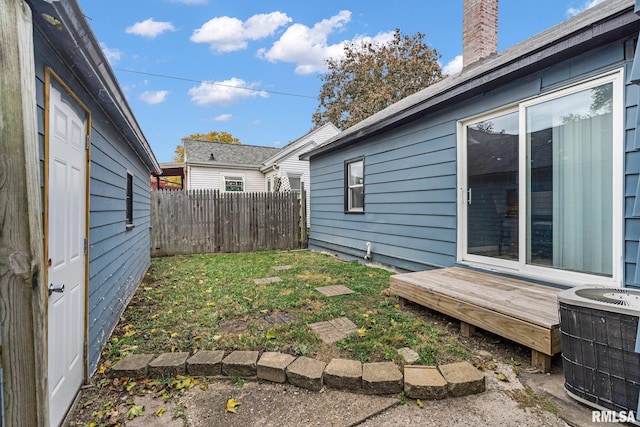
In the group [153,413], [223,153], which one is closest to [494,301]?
[153,413]

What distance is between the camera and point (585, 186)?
277 cm

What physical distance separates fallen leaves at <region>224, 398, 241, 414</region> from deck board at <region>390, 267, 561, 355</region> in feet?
6.70

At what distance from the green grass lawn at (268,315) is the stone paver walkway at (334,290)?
0.11 metres

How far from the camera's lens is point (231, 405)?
6.22ft

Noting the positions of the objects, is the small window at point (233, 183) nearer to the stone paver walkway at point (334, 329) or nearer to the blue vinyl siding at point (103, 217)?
the blue vinyl siding at point (103, 217)

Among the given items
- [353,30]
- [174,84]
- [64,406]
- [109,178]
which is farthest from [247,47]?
[64,406]

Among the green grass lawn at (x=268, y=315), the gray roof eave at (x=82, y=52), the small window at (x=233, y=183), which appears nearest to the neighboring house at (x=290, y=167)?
the small window at (x=233, y=183)

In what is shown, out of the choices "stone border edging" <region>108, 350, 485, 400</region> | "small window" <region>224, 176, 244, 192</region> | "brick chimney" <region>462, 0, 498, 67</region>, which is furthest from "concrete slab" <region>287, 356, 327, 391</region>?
"small window" <region>224, 176, 244, 192</region>

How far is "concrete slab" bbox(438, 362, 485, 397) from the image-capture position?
1955 millimetres

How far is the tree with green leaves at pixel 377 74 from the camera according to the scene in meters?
19.1

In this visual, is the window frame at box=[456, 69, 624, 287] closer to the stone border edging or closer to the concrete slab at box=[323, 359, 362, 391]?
the stone border edging

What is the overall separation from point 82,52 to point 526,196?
3.97 meters

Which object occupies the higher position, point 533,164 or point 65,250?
point 533,164

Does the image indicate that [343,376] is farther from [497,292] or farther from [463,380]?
[497,292]
